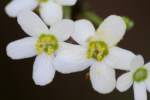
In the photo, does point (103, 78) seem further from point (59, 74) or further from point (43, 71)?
point (59, 74)

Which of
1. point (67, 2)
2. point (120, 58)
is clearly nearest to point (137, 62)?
point (120, 58)

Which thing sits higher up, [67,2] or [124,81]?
[67,2]

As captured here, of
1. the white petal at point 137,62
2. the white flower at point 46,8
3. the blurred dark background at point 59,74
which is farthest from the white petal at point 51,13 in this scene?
the blurred dark background at point 59,74

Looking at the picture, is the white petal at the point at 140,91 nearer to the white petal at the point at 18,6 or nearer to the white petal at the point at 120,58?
the white petal at the point at 120,58

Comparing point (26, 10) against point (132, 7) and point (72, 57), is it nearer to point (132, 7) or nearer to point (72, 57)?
point (72, 57)

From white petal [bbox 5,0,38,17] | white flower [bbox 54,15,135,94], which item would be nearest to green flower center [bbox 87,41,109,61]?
white flower [bbox 54,15,135,94]

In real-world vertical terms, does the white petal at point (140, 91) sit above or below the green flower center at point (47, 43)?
below

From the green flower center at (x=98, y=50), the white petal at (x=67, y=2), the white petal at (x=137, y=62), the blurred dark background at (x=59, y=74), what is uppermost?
the white petal at (x=67, y=2)
